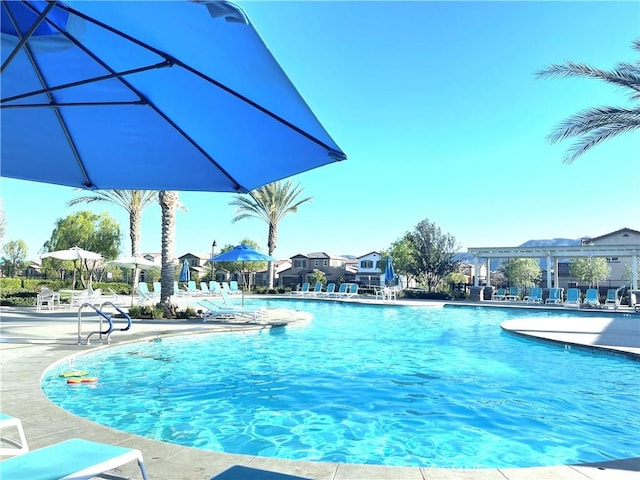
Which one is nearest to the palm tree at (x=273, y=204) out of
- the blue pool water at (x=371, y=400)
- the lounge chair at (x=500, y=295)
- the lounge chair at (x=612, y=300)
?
the lounge chair at (x=500, y=295)

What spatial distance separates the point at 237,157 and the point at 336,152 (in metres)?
1.04

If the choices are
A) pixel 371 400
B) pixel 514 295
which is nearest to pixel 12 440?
pixel 371 400

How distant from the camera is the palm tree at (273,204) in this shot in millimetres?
33188

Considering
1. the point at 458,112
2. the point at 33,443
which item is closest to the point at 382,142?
the point at 458,112

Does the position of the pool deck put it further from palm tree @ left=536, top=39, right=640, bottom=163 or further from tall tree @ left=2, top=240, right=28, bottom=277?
tall tree @ left=2, top=240, right=28, bottom=277

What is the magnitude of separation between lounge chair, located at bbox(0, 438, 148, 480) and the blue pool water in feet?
7.77

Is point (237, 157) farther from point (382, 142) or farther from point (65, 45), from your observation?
point (382, 142)

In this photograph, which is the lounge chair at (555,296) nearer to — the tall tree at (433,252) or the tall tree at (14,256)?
the tall tree at (433,252)

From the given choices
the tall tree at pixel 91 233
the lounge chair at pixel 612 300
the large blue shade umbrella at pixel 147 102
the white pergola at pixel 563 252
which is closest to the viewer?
the large blue shade umbrella at pixel 147 102

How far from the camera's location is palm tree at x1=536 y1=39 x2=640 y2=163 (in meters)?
12.2

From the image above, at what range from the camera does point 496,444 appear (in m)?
5.02

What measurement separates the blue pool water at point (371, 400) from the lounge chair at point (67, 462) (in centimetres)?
237

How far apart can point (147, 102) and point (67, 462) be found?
2.62 metres

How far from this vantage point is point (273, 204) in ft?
109
